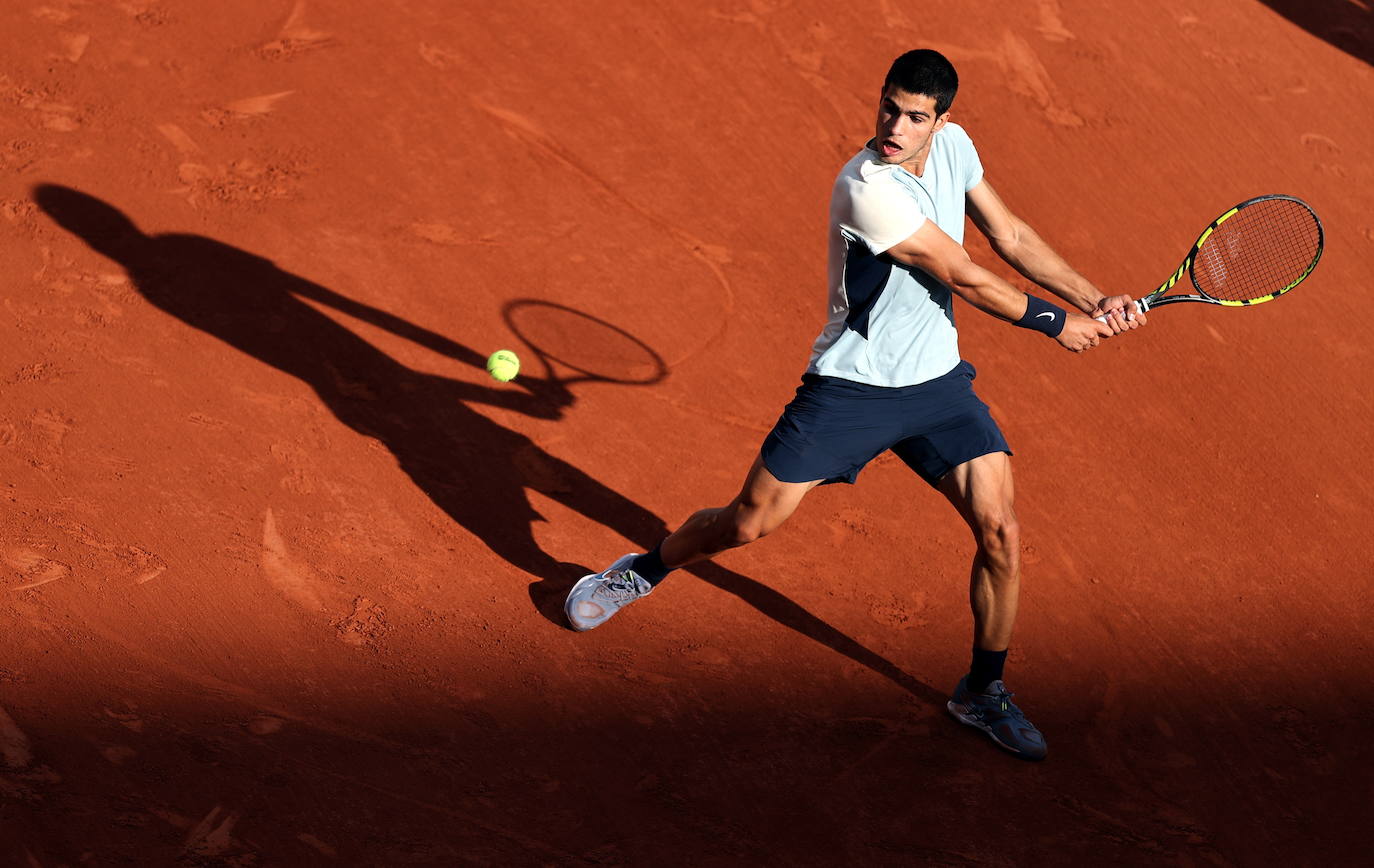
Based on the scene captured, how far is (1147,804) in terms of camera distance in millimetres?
4848

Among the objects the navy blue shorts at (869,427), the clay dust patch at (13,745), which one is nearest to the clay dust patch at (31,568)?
the clay dust patch at (13,745)

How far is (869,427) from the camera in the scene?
4633mm

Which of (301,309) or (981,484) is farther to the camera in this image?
(301,309)

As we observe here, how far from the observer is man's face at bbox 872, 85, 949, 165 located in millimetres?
4289

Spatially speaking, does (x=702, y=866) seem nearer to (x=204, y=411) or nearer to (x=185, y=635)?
(x=185, y=635)

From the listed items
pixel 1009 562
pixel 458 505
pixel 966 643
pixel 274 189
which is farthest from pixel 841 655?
pixel 274 189

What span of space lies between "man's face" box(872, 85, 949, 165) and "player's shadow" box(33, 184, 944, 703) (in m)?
2.07

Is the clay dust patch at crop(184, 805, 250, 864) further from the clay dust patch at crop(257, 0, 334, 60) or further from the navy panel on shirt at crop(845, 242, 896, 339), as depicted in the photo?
the clay dust patch at crop(257, 0, 334, 60)

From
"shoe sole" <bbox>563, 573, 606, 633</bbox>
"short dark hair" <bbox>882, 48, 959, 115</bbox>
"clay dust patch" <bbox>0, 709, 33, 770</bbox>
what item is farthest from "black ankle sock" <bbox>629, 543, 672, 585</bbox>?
"clay dust patch" <bbox>0, 709, 33, 770</bbox>

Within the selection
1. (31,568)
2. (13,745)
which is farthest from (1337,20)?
(13,745)

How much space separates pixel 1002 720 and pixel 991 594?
20.4 inches

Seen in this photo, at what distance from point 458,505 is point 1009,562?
2.42 meters

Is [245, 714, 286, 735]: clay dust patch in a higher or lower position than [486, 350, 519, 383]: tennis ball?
lower

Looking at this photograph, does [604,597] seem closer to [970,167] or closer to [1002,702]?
[1002,702]
